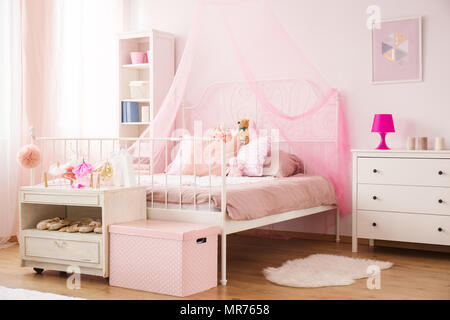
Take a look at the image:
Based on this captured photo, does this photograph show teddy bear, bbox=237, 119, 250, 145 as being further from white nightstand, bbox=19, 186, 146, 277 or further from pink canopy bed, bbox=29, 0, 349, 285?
white nightstand, bbox=19, 186, 146, 277

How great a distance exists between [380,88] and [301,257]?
5.46 feet

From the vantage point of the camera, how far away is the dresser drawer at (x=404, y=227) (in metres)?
4.43

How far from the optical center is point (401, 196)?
Result: 15.0 feet

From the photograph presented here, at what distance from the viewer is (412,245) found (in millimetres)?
4949

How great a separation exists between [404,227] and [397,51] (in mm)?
1495

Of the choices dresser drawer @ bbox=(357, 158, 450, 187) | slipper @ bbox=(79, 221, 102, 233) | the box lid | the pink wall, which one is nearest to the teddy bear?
the pink wall

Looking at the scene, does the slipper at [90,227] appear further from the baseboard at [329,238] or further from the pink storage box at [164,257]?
the baseboard at [329,238]

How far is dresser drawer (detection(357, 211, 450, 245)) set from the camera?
4430 mm

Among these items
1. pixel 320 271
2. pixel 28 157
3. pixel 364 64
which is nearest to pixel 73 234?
pixel 28 157

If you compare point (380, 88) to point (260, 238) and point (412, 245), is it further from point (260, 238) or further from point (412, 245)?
point (260, 238)

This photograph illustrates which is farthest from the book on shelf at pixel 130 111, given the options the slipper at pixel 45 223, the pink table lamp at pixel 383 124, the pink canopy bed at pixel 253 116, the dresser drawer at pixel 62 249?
the pink table lamp at pixel 383 124

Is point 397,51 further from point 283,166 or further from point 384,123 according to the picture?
point 283,166
